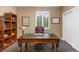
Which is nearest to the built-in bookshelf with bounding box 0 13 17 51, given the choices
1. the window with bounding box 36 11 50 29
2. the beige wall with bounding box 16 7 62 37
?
the beige wall with bounding box 16 7 62 37

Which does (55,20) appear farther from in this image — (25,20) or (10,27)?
(10,27)

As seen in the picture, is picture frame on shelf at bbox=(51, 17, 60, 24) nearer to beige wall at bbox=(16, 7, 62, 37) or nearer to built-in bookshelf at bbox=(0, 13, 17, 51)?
beige wall at bbox=(16, 7, 62, 37)

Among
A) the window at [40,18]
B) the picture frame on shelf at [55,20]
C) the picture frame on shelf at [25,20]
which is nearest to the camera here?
the picture frame on shelf at [25,20]

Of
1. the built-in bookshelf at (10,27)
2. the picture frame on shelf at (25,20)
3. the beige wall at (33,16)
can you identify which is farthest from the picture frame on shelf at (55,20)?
the built-in bookshelf at (10,27)

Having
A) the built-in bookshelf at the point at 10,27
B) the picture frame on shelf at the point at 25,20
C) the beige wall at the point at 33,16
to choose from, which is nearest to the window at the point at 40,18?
the beige wall at the point at 33,16

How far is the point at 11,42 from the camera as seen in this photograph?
15.8 feet

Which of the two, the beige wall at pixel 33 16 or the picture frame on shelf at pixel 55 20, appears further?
the picture frame on shelf at pixel 55 20

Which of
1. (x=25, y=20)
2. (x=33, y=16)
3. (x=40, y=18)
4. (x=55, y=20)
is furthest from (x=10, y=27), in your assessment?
(x=55, y=20)

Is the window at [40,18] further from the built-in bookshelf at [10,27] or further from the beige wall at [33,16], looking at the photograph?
the built-in bookshelf at [10,27]

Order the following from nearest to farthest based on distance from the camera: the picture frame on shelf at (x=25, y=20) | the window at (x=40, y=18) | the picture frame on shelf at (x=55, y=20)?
the picture frame on shelf at (x=25, y=20) → the window at (x=40, y=18) → the picture frame on shelf at (x=55, y=20)
